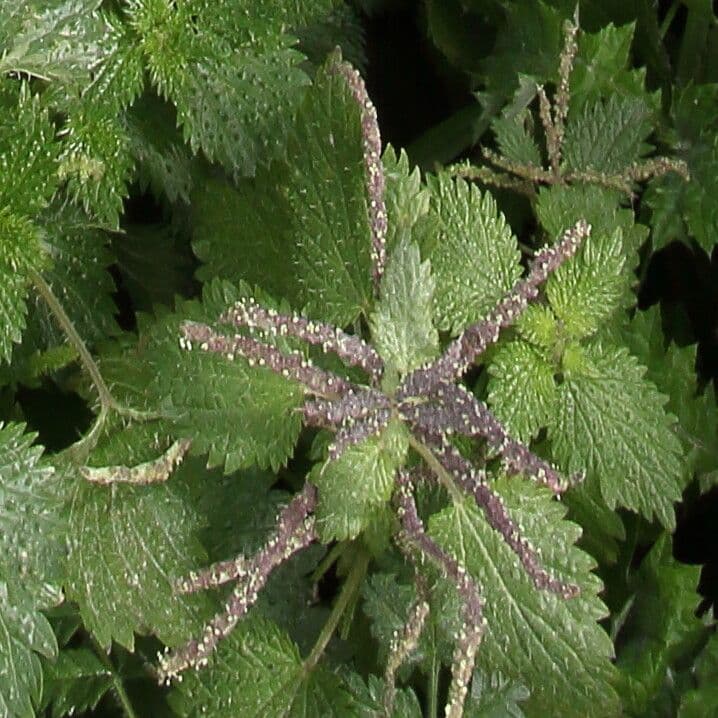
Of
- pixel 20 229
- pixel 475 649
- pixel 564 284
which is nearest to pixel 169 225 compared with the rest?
pixel 20 229

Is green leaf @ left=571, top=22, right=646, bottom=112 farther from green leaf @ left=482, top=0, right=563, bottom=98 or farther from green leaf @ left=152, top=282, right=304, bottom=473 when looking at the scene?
green leaf @ left=152, top=282, right=304, bottom=473

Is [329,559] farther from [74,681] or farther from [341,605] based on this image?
[74,681]

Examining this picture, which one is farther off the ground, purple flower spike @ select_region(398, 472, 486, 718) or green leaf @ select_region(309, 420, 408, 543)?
green leaf @ select_region(309, 420, 408, 543)

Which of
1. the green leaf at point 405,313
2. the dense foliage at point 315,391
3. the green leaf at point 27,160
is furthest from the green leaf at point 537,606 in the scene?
the green leaf at point 27,160

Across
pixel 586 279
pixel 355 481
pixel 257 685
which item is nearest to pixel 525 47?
pixel 586 279

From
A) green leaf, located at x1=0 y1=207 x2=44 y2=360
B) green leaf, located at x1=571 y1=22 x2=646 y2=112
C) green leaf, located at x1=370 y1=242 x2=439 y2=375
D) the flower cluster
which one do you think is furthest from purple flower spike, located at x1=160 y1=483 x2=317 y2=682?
green leaf, located at x1=571 y1=22 x2=646 y2=112

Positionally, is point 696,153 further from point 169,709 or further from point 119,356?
point 169,709

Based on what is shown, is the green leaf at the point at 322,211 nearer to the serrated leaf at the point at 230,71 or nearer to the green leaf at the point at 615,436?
the serrated leaf at the point at 230,71
